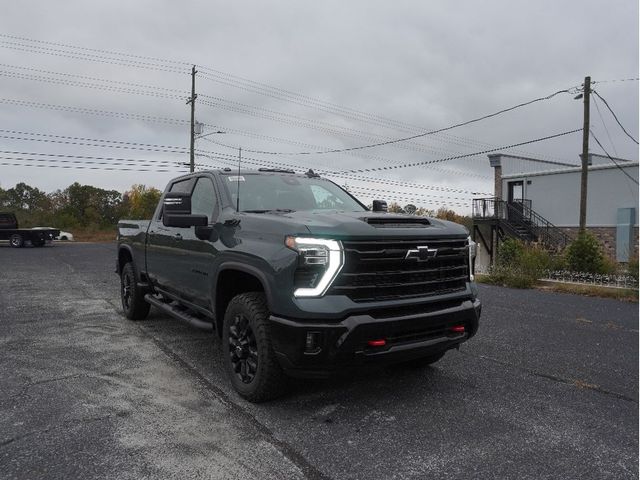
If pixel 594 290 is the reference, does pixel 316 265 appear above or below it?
above

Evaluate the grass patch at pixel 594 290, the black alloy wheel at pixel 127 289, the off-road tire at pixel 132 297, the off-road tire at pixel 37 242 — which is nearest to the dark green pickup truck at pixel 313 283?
the off-road tire at pixel 132 297

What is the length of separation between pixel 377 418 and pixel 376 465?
71cm

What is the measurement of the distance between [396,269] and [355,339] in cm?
64

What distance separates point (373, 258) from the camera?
3.52 meters

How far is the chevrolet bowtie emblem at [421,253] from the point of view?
367 cm

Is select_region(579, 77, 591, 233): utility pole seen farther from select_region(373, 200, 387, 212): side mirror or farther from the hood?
the hood

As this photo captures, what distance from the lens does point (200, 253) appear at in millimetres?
4715

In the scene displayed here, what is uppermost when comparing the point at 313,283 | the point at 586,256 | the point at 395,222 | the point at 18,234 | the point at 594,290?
the point at 395,222

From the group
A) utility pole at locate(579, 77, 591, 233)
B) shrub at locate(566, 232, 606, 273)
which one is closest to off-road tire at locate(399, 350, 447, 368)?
shrub at locate(566, 232, 606, 273)

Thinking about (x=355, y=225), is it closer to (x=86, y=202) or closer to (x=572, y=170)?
(x=572, y=170)

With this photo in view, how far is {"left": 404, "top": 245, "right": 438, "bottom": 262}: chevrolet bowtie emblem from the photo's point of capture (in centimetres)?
367

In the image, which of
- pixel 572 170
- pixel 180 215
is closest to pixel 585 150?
pixel 572 170

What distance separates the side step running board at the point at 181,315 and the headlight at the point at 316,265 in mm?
1608

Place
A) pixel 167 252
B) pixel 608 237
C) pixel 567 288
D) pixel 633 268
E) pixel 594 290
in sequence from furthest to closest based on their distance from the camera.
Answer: pixel 608 237
pixel 567 288
pixel 633 268
pixel 594 290
pixel 167 252
